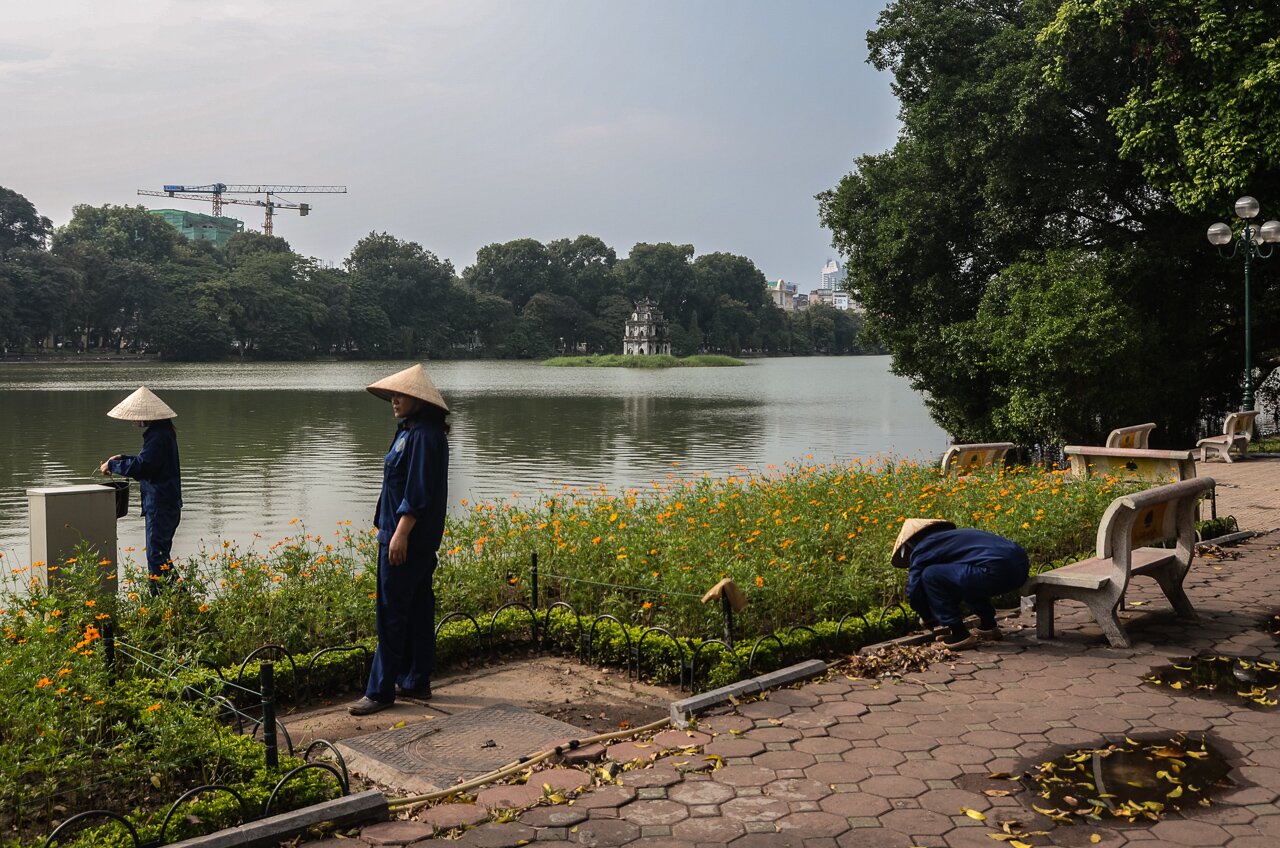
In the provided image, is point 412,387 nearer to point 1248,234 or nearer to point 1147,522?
point 1147,522

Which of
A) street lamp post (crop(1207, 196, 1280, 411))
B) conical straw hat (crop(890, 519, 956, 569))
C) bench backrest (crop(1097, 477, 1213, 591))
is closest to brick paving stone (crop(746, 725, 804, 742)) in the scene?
conical straw hat (crop(890, 519, 956, 569))

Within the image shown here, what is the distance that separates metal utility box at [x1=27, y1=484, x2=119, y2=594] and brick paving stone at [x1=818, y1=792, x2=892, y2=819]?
14.9ft

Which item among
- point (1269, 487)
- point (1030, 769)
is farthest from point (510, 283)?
point (1030, 769)

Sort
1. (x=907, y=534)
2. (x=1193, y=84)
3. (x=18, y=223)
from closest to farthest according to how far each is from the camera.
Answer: (x=907, y=534)
(x=1193, y=84)
(x=18, y=223)

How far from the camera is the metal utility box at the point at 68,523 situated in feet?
21.1

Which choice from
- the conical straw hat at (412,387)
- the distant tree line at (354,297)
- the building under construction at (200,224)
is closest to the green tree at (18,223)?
the distant tree line at (354,297)

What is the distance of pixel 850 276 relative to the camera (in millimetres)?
22844

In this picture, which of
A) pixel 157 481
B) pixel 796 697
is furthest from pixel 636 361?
pixel 796 697

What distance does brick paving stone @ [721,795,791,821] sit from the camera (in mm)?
3891

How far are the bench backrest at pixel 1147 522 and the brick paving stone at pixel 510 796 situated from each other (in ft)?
12.1

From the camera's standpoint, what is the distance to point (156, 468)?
788 cm

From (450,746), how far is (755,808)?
154 centimetres

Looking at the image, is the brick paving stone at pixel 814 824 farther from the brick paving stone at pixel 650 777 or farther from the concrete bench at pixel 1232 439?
the concrete bench at pixel 1232 439

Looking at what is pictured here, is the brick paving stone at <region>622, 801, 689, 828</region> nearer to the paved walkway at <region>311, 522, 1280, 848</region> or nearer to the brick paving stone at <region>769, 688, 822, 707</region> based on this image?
the paved walkway at <region>311, 522, 1280, 848</region>
